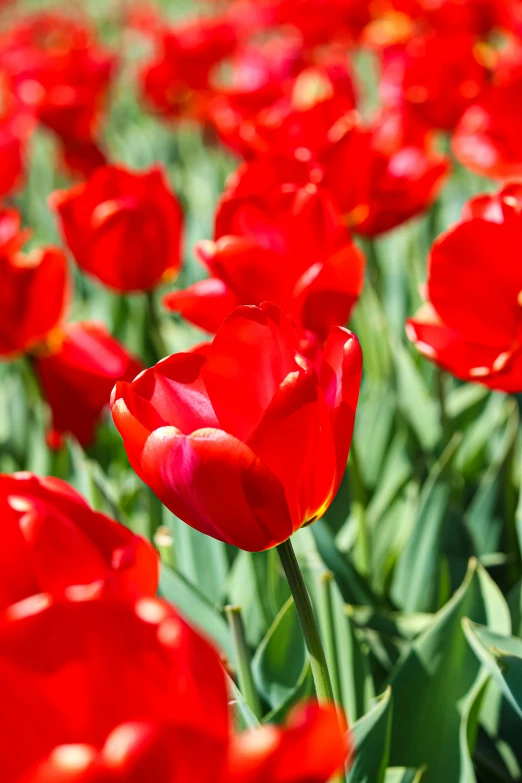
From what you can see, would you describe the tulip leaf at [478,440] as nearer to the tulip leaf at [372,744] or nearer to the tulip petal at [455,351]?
the tulip petal at [455,351]

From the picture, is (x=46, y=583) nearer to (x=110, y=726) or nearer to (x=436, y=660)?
(x=110, y=726)

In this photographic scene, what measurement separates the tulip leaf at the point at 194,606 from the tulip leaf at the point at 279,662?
6 cm

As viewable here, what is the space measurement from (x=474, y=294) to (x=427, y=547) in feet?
0.83

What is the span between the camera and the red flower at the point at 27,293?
3.28 feet

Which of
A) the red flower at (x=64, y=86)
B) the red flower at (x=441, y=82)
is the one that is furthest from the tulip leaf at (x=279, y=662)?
the red flower at (x=64, y=86)

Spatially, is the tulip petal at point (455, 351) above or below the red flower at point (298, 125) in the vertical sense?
above

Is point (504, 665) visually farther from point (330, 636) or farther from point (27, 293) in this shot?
point (27, 293)

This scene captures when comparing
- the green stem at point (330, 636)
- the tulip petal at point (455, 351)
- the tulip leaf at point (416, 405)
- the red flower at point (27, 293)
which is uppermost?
the tulip petal at point (455, 351)

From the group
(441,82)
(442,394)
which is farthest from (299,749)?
(441,82)

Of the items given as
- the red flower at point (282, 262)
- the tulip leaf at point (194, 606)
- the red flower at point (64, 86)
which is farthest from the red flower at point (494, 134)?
the red flower at point (64, 86)

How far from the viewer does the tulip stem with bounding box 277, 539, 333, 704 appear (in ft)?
1.51

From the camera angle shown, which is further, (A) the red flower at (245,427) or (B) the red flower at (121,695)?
(A) the red flower at (245,427)

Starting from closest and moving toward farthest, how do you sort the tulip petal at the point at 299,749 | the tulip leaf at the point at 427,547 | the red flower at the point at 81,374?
the tulip petal at the point at 299,749 → the tulip leaf at the point at 427,547 → the red flower at the point at 81,374

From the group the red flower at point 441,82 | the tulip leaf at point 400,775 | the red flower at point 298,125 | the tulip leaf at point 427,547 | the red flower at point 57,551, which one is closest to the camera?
the red flower at point 57,551
